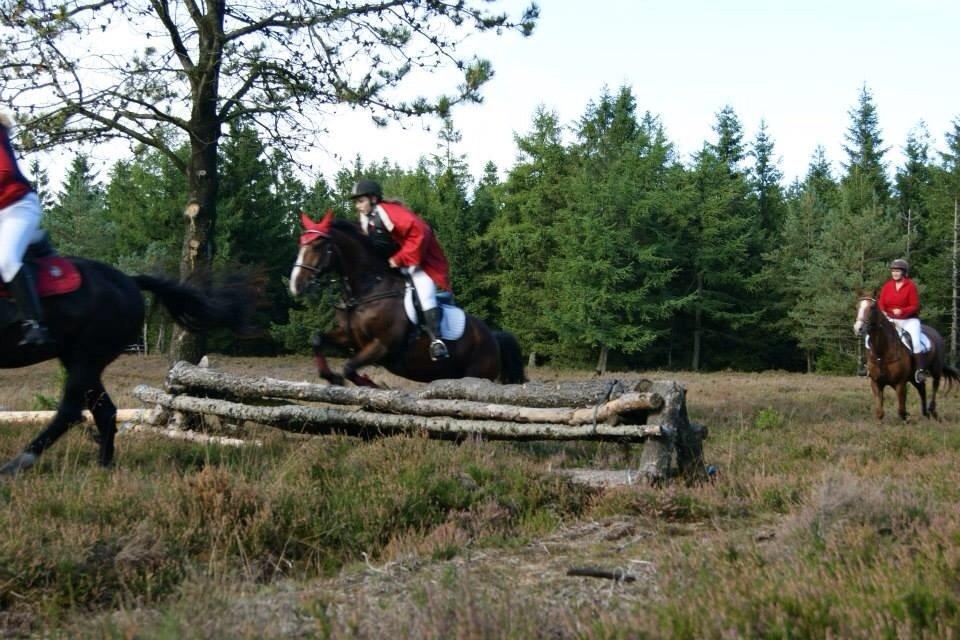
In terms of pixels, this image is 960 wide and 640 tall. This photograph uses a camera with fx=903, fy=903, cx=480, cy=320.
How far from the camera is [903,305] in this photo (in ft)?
49.2

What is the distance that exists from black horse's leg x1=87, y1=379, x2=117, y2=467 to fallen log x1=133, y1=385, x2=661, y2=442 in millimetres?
1519

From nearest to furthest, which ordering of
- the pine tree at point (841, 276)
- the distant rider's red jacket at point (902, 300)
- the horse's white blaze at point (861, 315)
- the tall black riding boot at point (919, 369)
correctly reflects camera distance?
the horse's white blaze at point (861, 315)
the tall black riding boot at point (919, 369)
the distant rider's red jacket at point (902, 300)
the pine tree at point (841, 276)

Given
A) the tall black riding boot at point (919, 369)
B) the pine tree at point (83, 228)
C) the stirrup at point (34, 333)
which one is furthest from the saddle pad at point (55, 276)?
the pine tree at point (83, 228)

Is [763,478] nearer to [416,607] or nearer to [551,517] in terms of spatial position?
[551,517]

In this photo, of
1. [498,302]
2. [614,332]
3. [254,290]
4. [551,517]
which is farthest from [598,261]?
[551,517]

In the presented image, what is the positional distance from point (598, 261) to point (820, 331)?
36.6 ft

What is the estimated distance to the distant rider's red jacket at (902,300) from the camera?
14.9 metres

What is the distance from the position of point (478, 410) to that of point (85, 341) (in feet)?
10.9

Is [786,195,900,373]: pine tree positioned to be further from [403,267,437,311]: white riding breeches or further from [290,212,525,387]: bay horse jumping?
[403,267,437,311]: white riding breeches

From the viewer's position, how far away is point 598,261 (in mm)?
41781

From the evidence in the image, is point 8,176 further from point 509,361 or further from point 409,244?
point 509,361

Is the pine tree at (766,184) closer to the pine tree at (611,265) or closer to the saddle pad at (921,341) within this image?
the pine tree at (611,265)

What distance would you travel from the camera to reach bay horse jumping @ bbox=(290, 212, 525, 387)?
32.2 feet

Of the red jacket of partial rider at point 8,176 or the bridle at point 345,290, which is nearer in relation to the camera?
the red jacket of partial rider at point 8,176
